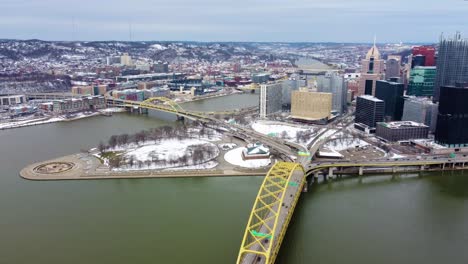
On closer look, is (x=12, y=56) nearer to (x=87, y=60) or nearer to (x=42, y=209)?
(x=87, y=60)

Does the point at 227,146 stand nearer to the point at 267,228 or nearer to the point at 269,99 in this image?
the point at 269,99

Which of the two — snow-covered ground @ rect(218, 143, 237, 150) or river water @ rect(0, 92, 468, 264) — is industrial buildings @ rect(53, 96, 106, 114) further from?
snow-covered ground @ rect(218, 143, 237, 150)

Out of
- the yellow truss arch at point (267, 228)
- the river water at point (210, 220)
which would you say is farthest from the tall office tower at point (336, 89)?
the yellow truss arch at point (267, 228)

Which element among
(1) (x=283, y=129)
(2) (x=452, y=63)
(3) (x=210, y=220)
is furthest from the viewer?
(2) (x=452, y=63)

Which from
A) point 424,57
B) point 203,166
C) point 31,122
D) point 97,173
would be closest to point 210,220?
point 203,166

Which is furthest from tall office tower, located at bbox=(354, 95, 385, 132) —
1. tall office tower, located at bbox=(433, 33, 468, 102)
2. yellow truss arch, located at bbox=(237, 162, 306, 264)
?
yellow truss arch, located at bbox=(237, 162, 306, 264)
